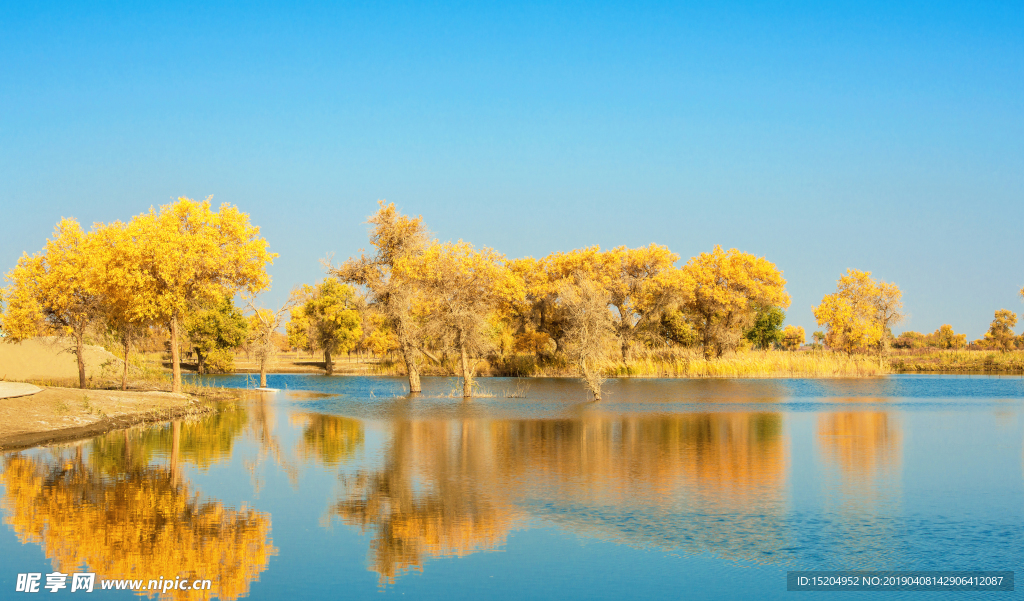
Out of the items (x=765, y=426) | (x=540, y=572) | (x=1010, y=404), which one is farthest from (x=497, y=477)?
(x=1010, y=404)

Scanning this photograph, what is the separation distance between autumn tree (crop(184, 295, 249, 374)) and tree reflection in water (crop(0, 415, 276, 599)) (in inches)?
2040

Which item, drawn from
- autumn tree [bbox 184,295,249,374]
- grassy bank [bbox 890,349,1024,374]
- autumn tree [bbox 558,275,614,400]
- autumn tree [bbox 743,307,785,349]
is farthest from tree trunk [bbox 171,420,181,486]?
autumn tree [bbox 743,307,785,349]

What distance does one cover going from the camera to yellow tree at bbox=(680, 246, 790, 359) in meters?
70.4

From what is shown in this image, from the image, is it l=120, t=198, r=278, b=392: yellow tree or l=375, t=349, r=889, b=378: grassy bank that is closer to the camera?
l=120, t=198, r=278, b=392: yellow tree

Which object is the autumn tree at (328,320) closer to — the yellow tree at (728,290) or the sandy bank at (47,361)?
the sandy bank at (47,361)

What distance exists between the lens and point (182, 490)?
14859 mm

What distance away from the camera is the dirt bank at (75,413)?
22.4m

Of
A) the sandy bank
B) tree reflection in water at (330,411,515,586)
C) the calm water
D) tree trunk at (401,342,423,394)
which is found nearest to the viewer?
the calm water

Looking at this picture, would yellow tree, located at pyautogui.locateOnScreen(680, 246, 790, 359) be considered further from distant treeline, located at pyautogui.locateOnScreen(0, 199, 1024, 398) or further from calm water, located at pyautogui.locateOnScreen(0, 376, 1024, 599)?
calm water, located at pyautogui.locateOnScreen(0, 376, 1024, 599)

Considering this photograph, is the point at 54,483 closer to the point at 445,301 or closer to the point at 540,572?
the point at 540,572

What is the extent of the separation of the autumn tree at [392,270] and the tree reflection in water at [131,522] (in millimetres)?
22818

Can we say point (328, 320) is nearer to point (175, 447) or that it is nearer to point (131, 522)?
point (175, 447)

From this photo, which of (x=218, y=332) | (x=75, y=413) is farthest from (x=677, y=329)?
(x=75, y=413)

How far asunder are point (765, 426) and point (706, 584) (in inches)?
750
